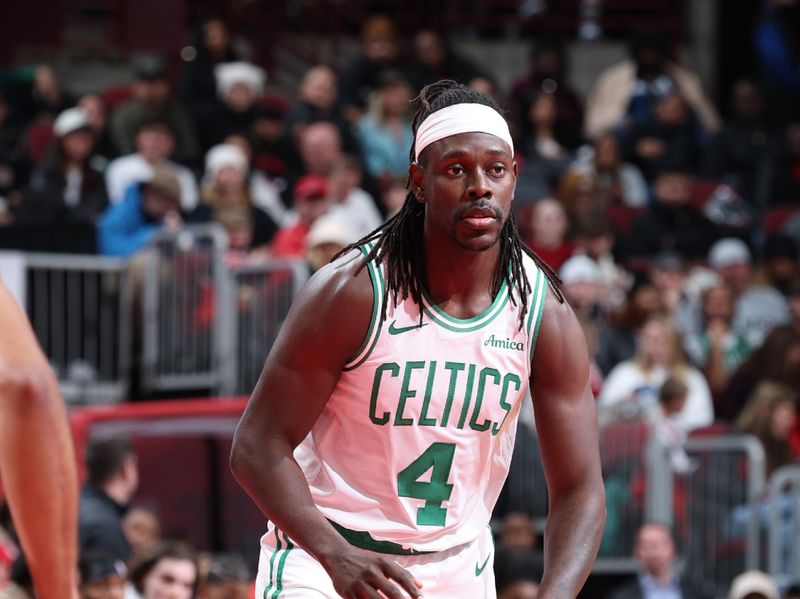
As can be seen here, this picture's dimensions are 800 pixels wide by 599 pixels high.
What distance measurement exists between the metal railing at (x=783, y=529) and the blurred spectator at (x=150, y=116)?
219 inches

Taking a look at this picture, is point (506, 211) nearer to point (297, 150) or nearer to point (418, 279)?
point (418, 279)

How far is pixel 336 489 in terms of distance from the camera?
179 inches

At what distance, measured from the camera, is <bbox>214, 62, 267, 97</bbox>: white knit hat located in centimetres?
1499

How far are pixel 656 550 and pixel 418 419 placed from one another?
6.58 meters

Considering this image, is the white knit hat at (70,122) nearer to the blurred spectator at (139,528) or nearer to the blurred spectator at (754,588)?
the blurred spectator at (139,528)

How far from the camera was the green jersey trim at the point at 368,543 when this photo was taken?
178 inches

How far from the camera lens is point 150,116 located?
541 inches

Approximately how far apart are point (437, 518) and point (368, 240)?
0.79m

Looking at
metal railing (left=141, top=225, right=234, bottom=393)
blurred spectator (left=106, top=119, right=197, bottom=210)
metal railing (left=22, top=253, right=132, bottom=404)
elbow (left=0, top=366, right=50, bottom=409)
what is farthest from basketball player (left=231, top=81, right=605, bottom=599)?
blurred spectator (left=106, top=119, right=197, bottom=210)

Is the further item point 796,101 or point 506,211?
point 796,101

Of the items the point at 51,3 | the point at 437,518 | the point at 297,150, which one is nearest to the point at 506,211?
the point at 437,518

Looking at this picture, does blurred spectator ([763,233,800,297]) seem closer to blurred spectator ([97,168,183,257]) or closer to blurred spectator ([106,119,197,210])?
blurred spectator ([106,119,197,210])

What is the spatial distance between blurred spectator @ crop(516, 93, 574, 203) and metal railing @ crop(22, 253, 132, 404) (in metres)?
4.76

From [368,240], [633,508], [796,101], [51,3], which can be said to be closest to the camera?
[368,240]
